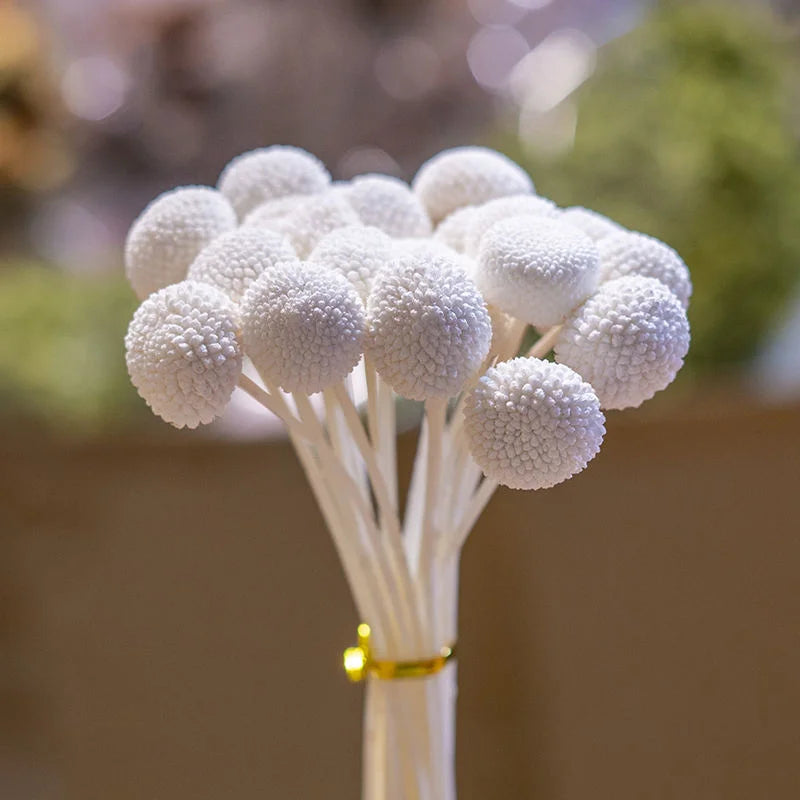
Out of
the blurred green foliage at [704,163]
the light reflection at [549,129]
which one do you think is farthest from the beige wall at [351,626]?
the light reflection at [549,129]

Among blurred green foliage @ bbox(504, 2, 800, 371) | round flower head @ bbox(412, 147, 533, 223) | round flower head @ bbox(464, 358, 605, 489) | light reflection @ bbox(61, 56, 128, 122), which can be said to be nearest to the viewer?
round flower head @ bbox(464, 358, 605, 489)

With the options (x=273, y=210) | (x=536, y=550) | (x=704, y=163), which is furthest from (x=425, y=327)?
(x=704, y=163)

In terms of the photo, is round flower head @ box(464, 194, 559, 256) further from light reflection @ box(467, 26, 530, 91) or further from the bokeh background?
light reflection @ box(467, 26, 530, 91)

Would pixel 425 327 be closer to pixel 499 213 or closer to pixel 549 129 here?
pixel 499 213

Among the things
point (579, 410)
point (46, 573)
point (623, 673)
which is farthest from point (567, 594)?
point (579, 410)

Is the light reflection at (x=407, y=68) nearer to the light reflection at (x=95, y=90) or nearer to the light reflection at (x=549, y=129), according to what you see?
the light reflection at (x=549, y=129)

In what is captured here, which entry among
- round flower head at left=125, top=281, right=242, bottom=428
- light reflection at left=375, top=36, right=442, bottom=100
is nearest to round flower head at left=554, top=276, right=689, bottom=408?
round flower head at left=125, top=281, right=242, bottom=428
